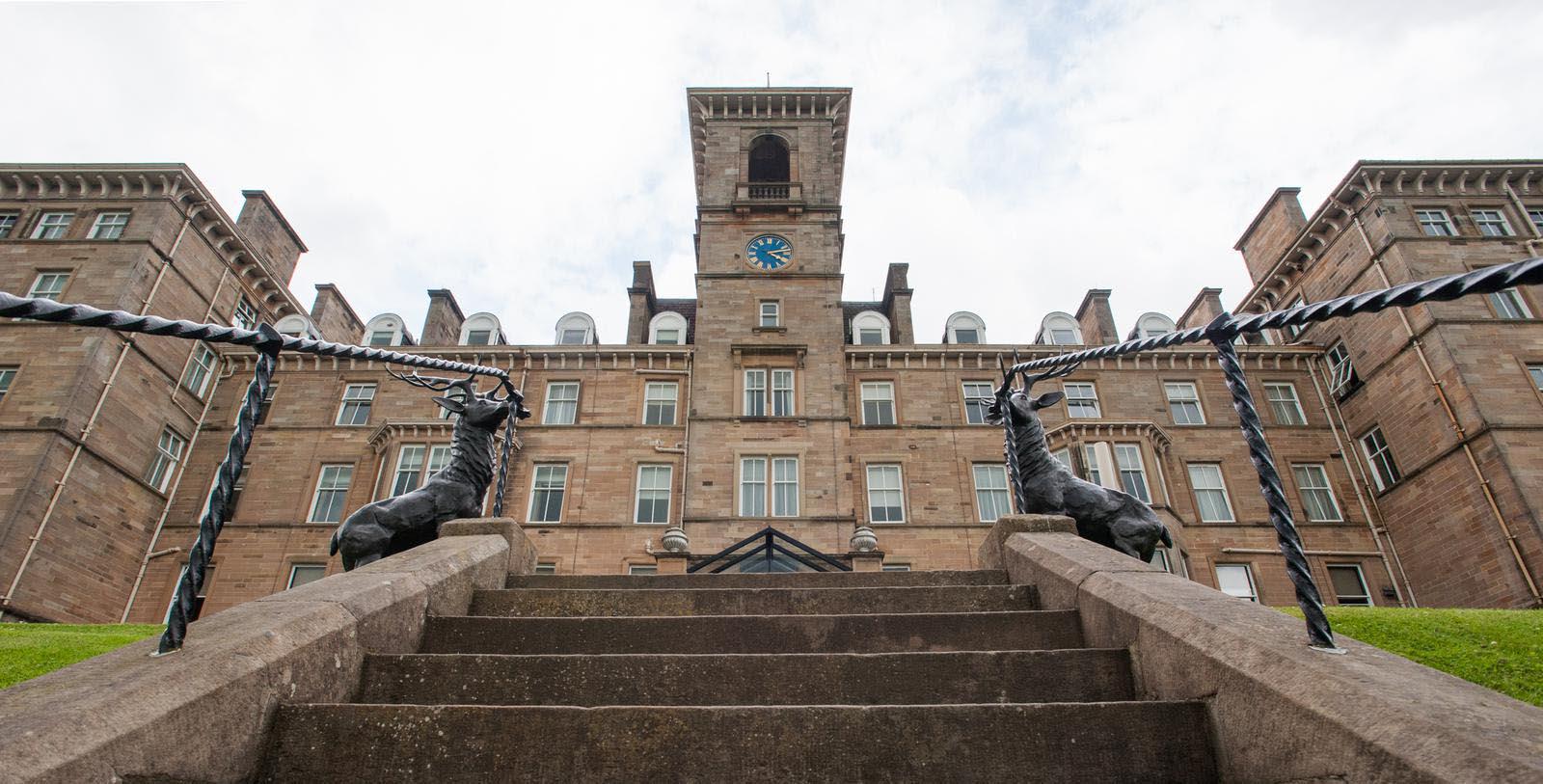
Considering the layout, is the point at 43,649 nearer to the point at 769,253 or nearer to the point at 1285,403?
the point at 769,253

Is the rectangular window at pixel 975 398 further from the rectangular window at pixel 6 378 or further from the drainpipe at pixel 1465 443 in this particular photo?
the rectangular window at pixel 6 378

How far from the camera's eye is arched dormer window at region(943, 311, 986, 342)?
32938mm

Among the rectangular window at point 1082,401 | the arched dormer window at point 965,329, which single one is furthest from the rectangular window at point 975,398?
the arched dormer window at point 965,329

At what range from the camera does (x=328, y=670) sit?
14.5ft

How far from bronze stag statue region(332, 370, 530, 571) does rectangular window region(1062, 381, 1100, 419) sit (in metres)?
24.6

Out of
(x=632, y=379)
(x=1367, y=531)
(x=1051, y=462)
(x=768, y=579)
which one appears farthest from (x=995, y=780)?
(x=1367, y=531)

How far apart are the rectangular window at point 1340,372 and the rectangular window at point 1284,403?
140cm

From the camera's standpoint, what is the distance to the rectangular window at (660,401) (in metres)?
28.8

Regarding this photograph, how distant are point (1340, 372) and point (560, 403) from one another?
2890cm

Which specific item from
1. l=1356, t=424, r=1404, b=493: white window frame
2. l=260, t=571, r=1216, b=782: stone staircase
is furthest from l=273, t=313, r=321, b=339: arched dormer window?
l=1356, t=424, r=1404, b=493: white window frame

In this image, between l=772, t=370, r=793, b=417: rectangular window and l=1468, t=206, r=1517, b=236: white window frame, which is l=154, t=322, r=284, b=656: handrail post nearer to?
l=772, t=370, r=793, b=417: rectangular window

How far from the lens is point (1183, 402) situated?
96.8ft

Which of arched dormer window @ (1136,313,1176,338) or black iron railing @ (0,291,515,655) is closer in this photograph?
black iron railing @ (0,291,515,655)

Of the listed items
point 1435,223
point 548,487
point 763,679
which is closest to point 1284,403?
point 1435,223
